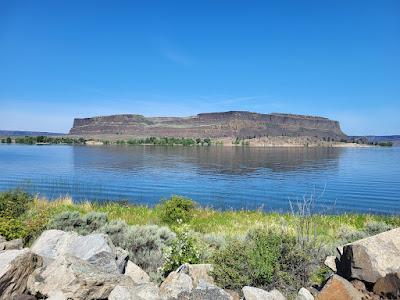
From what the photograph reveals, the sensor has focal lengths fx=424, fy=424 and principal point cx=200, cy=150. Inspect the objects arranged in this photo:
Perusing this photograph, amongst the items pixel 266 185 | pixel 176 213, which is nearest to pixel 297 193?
pixel 266 185

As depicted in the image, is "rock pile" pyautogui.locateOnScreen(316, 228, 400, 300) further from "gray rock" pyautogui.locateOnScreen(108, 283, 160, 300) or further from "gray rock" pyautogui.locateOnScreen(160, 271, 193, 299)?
"gray rock" pyautogui.locateOnScreen(108, 283, 160, 300)

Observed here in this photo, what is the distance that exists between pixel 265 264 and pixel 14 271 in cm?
520

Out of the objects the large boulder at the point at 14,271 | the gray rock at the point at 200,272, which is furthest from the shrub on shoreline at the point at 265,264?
the large boulder at the point at 14,271

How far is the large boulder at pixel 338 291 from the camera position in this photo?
765cm

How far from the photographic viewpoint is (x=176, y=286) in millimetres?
8477

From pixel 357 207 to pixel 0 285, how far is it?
37.1 m

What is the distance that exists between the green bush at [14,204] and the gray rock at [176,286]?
381 inches

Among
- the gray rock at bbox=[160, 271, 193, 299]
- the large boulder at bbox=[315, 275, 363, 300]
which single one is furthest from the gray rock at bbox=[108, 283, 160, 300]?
the large boulder at bbox=[315, 275, 363, 300]

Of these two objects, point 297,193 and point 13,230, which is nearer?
point 13,230

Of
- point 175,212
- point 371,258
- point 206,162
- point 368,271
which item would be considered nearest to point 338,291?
point 368,271

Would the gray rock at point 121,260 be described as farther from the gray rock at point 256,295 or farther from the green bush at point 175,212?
the green bush at point 175,212

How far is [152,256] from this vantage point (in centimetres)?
1169

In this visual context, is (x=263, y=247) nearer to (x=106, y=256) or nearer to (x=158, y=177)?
(x=106, y=256)

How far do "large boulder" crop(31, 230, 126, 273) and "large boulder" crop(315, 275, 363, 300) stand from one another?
4.43 metres
